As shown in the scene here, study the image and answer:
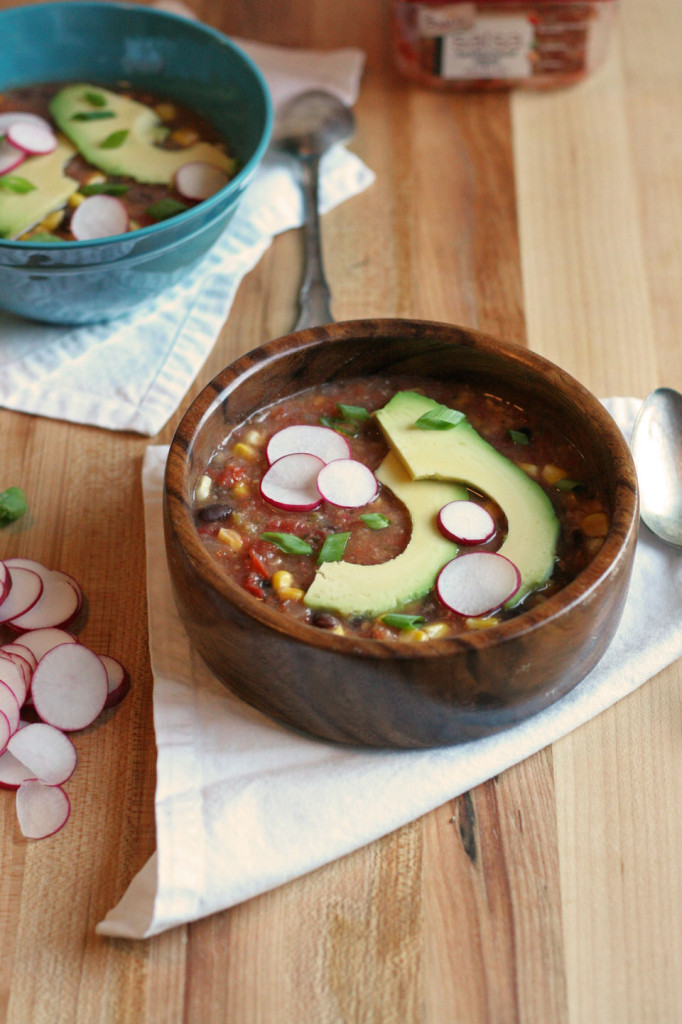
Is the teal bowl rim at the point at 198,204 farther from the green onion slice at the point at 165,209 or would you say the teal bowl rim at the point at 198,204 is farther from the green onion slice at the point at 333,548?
the green onion slice at the point at 333,548

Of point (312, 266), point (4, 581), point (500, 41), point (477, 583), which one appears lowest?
point (4, 581)

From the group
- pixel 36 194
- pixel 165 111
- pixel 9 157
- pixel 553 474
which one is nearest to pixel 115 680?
pixel 553 474

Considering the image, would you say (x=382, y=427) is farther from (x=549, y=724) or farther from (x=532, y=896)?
(x=532, y=896)

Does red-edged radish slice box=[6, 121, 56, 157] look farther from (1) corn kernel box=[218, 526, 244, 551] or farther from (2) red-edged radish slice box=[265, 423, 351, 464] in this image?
(1) corn kernel box=[218, 526, 244, 551]

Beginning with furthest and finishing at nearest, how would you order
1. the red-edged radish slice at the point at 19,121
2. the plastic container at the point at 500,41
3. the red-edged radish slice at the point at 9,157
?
the plastic container at the point at 500,41
the red-edged radish slice at the point at 19,121
the red-edged radish slice at the point at 9,157

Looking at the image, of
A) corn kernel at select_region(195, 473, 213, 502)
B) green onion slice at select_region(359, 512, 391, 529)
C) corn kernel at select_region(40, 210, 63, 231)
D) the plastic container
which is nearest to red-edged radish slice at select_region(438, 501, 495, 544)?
green onion slice at select_region(359, 512, 391, 529)

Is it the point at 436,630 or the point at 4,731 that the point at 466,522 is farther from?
the point at 4,731

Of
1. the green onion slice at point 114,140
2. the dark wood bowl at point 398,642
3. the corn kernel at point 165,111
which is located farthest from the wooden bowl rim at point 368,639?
the corn kernel at point 165,111

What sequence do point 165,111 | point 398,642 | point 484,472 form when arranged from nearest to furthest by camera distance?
1. point 398,642
2. point 484,472
3. point 165,111
